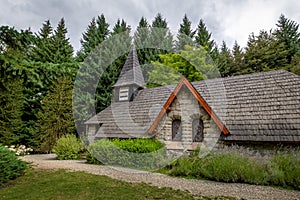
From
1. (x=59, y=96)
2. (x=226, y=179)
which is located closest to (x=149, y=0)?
(x=226, y=179)

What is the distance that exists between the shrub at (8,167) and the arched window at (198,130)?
24.2 feet

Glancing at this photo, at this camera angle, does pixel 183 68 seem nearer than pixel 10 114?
No

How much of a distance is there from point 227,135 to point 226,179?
3.15 meters

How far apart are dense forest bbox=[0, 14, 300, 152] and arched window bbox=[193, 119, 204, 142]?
8.99 meters

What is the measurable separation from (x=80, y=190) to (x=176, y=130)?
20.9 ft

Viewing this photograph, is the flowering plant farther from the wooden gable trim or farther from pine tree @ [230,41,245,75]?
pine tree @ [230,41,245,75]

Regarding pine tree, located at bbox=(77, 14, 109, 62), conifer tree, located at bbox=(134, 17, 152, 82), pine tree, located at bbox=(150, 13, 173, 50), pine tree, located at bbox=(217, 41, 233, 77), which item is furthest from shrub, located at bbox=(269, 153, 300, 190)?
pine tree, located at bbox=(77, 14, 109, 62)

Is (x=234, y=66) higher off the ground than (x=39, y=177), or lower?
higher

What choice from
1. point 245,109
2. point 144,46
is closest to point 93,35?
point 144,46

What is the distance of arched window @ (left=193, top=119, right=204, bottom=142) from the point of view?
9844mm

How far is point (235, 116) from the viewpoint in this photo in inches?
371

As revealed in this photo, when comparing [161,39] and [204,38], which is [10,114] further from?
[204,38]

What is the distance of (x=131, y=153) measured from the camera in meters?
9.10

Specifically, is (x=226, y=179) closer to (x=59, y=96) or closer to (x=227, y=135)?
(x=227, y=135)
